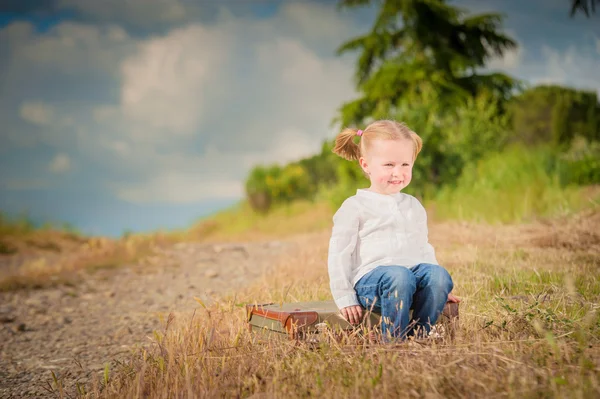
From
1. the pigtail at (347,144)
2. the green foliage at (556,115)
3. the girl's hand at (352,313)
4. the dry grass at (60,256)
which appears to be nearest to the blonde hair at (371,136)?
the pigtail at (347,144)

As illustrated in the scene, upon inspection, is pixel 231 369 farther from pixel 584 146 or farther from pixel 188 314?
pixel 584 146

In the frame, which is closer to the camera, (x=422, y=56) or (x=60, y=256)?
(x=60, y=256)

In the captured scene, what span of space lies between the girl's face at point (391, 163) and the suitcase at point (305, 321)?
70 centimetres

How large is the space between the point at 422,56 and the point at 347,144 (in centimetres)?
1344

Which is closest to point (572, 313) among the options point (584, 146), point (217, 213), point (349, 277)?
point (349, 277)

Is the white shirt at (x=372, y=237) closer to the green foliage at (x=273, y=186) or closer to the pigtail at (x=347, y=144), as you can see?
the pigtail at (x=347, y=144)

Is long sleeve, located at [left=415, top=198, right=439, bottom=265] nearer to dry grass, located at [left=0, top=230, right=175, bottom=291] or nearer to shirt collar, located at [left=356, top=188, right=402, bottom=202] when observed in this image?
shirt collar, located at [left=356, top=188, right=402, bottom=202]

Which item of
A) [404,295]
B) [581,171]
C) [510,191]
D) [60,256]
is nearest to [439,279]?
[404,295]

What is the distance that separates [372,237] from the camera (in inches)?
111

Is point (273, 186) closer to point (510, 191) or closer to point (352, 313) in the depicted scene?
point (510, 191)

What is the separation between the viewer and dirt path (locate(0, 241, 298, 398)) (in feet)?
Result: 11.2

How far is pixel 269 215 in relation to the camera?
17266 mm

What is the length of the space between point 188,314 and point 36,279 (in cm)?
387

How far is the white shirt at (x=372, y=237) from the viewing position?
2.78 metres
